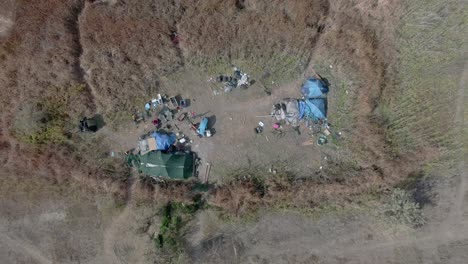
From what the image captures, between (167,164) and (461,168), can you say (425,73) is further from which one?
(167,164)

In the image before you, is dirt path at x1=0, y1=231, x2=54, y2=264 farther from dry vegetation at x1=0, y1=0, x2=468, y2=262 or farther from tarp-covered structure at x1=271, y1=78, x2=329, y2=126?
tarp-covered structure at x1=271, y1=78, x2=329, y2=126

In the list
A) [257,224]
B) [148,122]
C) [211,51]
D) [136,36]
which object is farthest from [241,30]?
[257,224]

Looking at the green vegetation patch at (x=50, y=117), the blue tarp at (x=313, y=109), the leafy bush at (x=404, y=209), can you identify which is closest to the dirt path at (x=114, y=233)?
the green vegetation patch at (x=50, y=117)

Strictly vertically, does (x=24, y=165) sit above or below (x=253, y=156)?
below

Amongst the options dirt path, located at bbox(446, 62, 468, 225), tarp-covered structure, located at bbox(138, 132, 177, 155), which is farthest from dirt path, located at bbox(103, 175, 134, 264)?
dirt path, located at bbox(446, 62, 468, 225)

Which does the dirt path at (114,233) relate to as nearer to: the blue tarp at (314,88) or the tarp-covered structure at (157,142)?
the tarp-covered structure at (157,142)

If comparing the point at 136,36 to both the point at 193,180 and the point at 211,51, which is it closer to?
the point at 211,51

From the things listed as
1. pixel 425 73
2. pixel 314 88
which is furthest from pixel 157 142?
pixel 425 73
